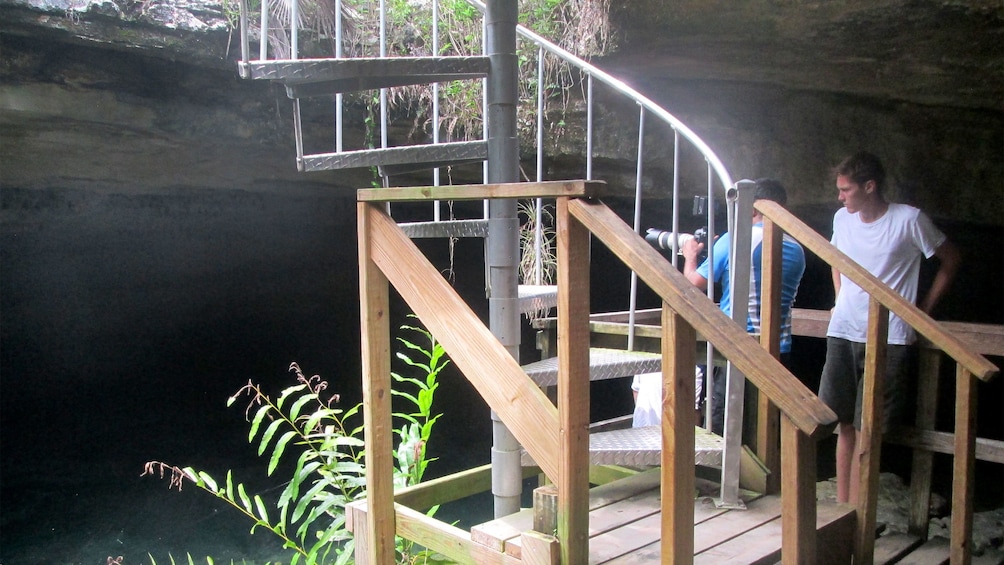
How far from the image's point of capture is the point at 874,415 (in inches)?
79.9

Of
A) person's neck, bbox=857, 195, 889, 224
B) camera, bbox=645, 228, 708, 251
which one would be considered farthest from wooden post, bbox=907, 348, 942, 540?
camera, bbox=645, 228, 708, 251

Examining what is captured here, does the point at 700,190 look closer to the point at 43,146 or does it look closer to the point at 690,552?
the point at 690,552

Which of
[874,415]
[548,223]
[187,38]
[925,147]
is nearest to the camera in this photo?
[874,415]

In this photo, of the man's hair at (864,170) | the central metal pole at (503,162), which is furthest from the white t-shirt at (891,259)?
the central metal pole at (503,162)

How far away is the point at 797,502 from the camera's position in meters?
1.38

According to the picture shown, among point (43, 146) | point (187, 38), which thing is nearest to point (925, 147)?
point (187, 38)

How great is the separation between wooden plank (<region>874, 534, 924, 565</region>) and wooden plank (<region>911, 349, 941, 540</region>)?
1.9 inches

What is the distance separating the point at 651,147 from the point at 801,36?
1.28 metres

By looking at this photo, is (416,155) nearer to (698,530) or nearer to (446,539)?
(446,539)

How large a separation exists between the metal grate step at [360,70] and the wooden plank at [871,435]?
1.37m

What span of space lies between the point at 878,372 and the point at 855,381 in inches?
27.9

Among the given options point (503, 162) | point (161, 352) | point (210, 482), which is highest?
point (503, 162)

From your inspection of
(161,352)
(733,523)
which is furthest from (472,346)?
(161,352)

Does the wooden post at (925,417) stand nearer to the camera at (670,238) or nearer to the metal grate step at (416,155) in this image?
the camera at (670,238)
